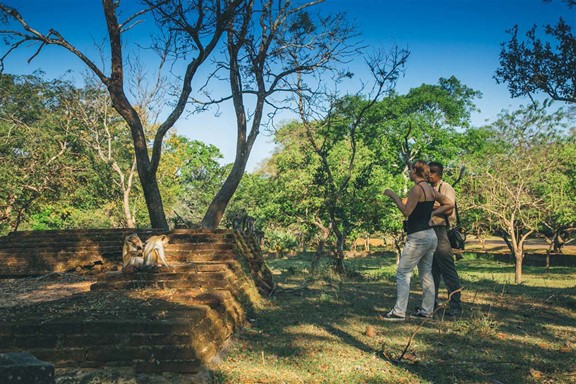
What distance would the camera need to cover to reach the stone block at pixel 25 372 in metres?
1.53

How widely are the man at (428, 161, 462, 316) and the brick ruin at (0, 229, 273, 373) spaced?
9.61 feet

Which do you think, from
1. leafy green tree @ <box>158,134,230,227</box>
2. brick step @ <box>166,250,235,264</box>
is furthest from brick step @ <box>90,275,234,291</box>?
leafy green tree @ <box>158,134,230,227</box>

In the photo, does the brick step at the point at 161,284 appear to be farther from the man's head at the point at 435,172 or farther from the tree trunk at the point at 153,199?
the tree trunk at the point at 153,199

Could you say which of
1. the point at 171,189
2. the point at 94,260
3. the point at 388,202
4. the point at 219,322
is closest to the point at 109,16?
the point at 94,260

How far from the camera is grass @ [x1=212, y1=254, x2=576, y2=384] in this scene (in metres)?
3.84

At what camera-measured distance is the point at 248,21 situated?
13328mm

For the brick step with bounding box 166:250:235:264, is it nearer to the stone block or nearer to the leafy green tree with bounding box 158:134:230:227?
the stone block

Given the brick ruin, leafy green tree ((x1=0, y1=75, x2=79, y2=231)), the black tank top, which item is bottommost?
the brick ruin

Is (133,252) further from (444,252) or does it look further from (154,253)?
(444,252)

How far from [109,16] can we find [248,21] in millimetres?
3984

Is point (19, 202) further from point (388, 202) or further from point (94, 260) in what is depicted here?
point (388, 202)

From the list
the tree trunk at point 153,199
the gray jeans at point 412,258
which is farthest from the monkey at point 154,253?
the tree trunk at point 153,199

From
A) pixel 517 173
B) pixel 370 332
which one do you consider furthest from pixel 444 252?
pixel 517 173

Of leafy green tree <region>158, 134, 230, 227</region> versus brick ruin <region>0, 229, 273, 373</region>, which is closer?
brick ruin <region>0, 229, 273, 373</region>
